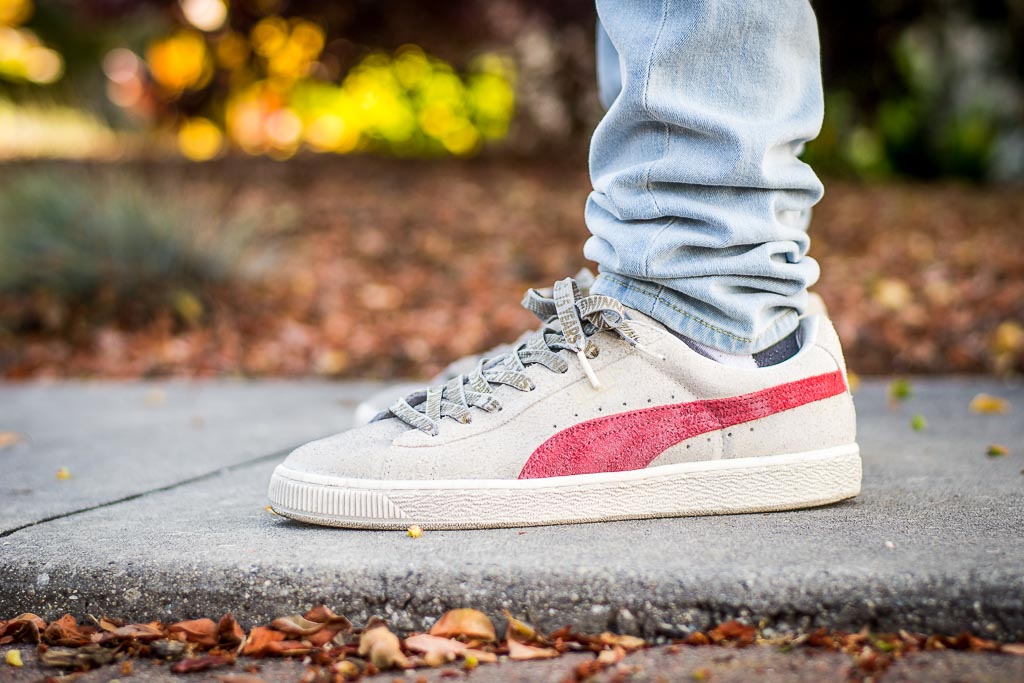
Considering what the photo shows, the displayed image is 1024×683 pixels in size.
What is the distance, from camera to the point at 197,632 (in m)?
1.23

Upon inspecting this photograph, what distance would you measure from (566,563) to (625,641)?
129mm

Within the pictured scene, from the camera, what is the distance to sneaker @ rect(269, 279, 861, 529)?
1.38 meters

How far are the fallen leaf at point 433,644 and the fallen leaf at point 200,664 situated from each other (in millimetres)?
239

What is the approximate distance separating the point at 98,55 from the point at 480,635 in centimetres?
1654

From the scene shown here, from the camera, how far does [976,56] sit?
10898 millimetres

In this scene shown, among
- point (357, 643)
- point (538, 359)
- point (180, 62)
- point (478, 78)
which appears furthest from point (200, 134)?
point (357, 643)

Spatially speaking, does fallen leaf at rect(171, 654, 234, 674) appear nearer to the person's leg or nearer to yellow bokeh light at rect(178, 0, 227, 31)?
the person's leg

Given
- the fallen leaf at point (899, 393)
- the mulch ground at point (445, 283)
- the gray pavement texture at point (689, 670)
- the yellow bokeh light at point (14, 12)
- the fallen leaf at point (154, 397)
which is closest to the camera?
the gray pavement texture at point (689, 670)

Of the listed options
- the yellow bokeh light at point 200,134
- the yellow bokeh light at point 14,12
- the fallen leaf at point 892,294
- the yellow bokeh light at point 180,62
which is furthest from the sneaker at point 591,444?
the yellow bokeh light at point 14,12

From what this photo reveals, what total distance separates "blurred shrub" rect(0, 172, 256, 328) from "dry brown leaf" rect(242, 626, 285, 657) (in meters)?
3.37

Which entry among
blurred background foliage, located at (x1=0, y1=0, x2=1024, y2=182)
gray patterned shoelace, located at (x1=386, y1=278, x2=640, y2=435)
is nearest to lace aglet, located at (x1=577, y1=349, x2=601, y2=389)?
gray patterned shoelace, located at (x1=386, y1=278, x2=640, y2=435)

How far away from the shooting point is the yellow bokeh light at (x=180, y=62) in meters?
9.84

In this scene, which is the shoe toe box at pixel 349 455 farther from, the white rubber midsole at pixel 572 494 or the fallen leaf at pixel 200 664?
the fallen leaf at pixel 200 664

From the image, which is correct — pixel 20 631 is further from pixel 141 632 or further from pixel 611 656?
pixel 611 656
